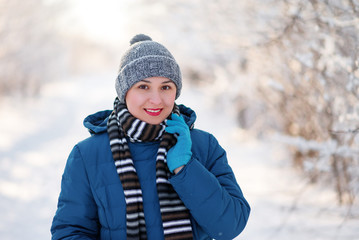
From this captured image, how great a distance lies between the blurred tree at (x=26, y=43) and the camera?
11.1m

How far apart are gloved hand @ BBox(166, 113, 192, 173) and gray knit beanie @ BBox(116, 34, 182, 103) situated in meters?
0.24

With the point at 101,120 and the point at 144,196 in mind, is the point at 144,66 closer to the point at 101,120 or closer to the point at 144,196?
the point at 101,120

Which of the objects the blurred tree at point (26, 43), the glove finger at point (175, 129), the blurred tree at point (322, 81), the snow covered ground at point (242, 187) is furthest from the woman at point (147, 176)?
the blurred tree at point (26, 43)

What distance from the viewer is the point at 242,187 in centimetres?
509

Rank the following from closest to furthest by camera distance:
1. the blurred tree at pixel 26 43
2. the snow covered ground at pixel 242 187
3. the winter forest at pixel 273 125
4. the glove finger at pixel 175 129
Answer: the glove finger at pixel 175 129
the winter forest at pixel 273 125
the snow covered ground at pixel 242 187
the blurred tree at pixel 26 43

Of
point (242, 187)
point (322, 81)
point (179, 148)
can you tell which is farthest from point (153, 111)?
point (242, 187)

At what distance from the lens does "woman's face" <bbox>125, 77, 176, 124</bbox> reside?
1.64 meters

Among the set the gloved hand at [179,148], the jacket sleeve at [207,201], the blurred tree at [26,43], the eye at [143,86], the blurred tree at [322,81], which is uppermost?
the blurred tree at [26,43]

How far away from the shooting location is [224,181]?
5.45ft

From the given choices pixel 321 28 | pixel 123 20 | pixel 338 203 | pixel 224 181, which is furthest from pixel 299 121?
pixel 123 20

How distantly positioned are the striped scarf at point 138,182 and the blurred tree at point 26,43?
1035 cm

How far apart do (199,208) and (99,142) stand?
0.60 metres

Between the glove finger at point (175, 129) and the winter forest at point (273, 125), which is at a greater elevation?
the winter forest at point (273, 125)

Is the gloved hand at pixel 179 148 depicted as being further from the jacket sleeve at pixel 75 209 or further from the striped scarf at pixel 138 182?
the jacket sleeve at pixel 75 209
